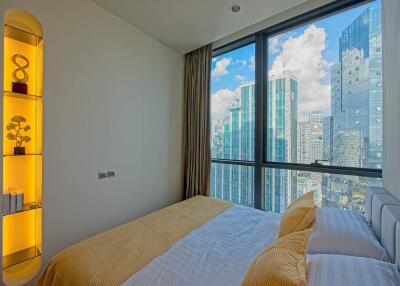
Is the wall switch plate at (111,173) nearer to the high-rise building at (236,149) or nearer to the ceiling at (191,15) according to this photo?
the high-rise building at (236,149)

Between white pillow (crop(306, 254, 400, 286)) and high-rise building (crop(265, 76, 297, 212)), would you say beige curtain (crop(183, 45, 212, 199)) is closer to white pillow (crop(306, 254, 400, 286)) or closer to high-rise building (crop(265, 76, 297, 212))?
high-rise building (crop(265, 76, 297, 212))

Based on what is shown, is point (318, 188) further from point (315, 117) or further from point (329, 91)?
point (329, 91)

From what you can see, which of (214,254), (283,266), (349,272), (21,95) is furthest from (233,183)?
(21,95)

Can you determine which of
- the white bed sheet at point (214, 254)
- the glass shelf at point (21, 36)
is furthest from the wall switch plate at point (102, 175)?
the glass shelf at point (21, 36)

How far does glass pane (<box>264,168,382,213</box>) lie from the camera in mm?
2096

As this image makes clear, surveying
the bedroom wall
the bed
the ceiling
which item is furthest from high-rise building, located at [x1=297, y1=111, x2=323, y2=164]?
the bedroom wall

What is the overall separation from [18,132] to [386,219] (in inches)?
107

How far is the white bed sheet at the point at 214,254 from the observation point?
1.06 m

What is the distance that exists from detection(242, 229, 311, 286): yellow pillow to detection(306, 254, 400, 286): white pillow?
12 centimetres

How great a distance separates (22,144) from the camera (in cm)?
173

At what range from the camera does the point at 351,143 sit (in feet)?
6.93

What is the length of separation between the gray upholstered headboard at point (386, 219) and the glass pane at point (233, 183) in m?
1.43

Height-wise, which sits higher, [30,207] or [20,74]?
[20,74]

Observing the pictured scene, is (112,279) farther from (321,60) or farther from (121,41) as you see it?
(321,60)
